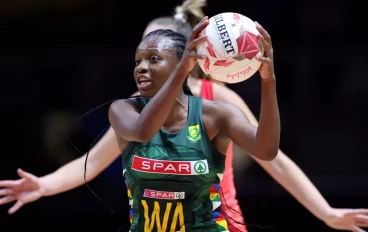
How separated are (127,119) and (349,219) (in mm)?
1163

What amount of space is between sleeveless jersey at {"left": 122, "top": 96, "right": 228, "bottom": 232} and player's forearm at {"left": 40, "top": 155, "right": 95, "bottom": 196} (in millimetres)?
868

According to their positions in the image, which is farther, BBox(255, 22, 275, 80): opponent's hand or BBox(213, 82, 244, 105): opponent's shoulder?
BBox(213, 82, 244, 105): opponent's shoulder

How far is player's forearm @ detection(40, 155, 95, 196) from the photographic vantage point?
3139mm

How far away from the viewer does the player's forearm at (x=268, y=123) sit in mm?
2119

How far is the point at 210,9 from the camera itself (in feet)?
16.0

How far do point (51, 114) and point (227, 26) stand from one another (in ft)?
9.45

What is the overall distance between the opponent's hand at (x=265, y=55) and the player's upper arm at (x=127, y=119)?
1.34ft

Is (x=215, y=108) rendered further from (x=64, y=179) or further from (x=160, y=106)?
(x=64, y=179)

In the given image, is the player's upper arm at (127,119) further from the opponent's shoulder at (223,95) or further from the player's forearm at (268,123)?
the opponent's shoulder at (223,95)

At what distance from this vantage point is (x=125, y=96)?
15.7 ft

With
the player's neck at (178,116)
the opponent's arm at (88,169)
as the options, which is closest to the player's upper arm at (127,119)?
the player's neck at (178,116)

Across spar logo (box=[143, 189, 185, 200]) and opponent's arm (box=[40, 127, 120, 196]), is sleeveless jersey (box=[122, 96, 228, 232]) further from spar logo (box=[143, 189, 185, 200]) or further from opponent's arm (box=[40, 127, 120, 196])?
opponent's arm (box=[40, 127, 120, 196])

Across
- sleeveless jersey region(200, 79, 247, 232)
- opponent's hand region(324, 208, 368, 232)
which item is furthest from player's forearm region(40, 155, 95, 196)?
opponent's hand region(324, 208, 368, 232)

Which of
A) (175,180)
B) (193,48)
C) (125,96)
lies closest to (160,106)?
(193,48)
